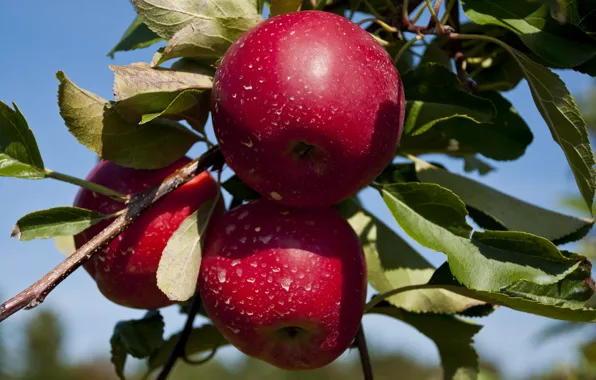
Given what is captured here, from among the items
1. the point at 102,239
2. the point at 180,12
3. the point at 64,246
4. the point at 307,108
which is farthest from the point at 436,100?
the point at 64,246

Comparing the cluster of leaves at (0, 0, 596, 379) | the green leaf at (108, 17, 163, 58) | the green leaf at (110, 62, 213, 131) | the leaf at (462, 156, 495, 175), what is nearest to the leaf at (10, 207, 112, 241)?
the cluster of leaves at (0, 0, 596, 379)

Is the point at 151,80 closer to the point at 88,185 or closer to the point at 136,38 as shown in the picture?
the point at 88,185

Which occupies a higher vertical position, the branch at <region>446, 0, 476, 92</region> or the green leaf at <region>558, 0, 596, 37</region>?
the green leaf at <region>558, 0, 596, 37</region>

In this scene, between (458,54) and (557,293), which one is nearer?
(557,293)

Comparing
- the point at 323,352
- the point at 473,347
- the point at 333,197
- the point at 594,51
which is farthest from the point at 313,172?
the point at 473,347

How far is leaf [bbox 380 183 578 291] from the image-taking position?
0.75 meters

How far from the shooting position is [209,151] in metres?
0.87

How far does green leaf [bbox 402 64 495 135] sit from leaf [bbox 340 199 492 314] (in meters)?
0.20

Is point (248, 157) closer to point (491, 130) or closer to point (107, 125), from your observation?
point (107, 125)

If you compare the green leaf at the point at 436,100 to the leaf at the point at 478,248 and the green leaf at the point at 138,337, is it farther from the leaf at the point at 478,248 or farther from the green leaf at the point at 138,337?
the green leaf at the point at 138,337

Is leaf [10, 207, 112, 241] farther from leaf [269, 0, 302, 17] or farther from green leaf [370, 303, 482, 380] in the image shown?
green leaf [370, 303, 482, 380]

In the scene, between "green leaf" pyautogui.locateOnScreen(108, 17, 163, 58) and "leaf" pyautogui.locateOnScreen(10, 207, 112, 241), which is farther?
"green leaf" pyautogui.locateOnScreen(108, 17, 163, 58)

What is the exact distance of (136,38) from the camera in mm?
1150

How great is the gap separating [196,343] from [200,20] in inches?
26.5
